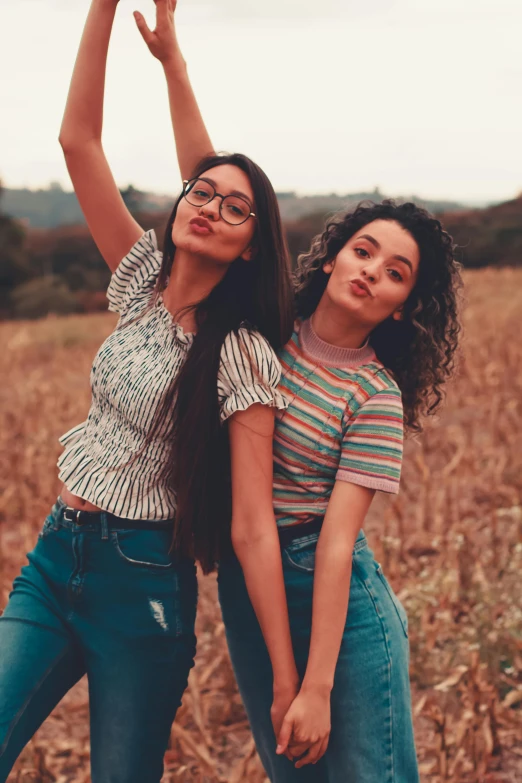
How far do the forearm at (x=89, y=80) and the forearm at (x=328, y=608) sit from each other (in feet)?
4.17

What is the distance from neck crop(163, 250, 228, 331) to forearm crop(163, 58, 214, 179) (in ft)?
1.37

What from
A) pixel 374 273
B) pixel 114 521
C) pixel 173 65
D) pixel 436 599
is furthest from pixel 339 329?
pixel 436 599

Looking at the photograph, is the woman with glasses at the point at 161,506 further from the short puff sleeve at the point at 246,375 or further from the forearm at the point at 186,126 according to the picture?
the forearm at the point at 186,126

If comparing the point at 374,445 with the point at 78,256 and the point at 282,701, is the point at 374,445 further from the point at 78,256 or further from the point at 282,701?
the point at 78,256

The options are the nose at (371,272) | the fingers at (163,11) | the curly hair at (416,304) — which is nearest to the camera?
the nose at (371,272)

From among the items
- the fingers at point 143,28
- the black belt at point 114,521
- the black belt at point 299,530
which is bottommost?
the black belt at point 299,530

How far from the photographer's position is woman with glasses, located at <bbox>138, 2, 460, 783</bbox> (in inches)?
73.9

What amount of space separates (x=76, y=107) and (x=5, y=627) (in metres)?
1.35

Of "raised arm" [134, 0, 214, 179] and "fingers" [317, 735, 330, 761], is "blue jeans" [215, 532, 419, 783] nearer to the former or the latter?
"fingers" [317, 735, 330, 761]

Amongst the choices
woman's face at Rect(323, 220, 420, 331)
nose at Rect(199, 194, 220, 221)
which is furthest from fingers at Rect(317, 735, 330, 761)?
nose at Rect(199, 194, 220, 221)

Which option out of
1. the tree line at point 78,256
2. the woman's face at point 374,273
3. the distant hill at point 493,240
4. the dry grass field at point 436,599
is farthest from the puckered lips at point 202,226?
the distant hill at point 493,240

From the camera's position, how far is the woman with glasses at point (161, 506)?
6.23 feet

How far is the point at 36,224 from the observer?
54.0m

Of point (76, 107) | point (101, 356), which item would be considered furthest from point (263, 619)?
point (76, 107)
